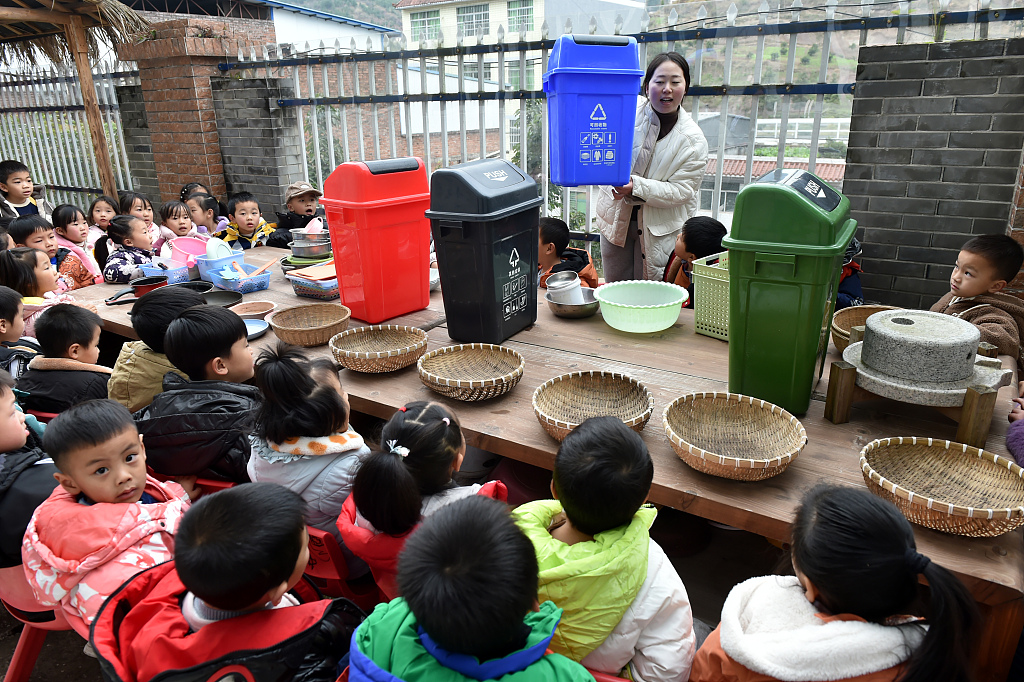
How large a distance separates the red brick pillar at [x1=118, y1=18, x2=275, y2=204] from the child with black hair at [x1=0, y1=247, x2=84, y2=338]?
11.4 ft

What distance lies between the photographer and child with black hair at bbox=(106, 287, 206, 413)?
2.35m

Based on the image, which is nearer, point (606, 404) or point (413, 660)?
point (413, 660)

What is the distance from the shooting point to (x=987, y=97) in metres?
3.20

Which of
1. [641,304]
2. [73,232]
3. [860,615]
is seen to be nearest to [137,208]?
[73,232]

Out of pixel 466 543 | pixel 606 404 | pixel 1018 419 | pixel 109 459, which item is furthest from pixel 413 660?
pixel 1018 419

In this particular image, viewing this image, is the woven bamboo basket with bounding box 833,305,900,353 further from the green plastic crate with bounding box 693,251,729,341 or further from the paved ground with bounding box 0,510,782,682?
the paved ground with bounding box 0,510,782,682

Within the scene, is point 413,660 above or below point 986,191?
below

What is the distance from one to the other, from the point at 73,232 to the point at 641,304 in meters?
3.98

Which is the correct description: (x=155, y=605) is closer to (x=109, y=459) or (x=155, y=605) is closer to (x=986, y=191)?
(x=109, y=459)

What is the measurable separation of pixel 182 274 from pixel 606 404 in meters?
2.67

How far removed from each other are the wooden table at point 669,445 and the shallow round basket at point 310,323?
3.0 inches

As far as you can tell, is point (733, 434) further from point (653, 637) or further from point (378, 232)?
point (378, 232)

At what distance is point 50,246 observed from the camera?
4023 mm

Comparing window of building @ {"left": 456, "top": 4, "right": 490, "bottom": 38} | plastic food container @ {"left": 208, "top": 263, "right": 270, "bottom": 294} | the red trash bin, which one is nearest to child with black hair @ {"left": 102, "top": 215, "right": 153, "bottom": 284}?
plastic food container @ {"left": 208, "top": 263, "right": 270, "bottom": 294}
